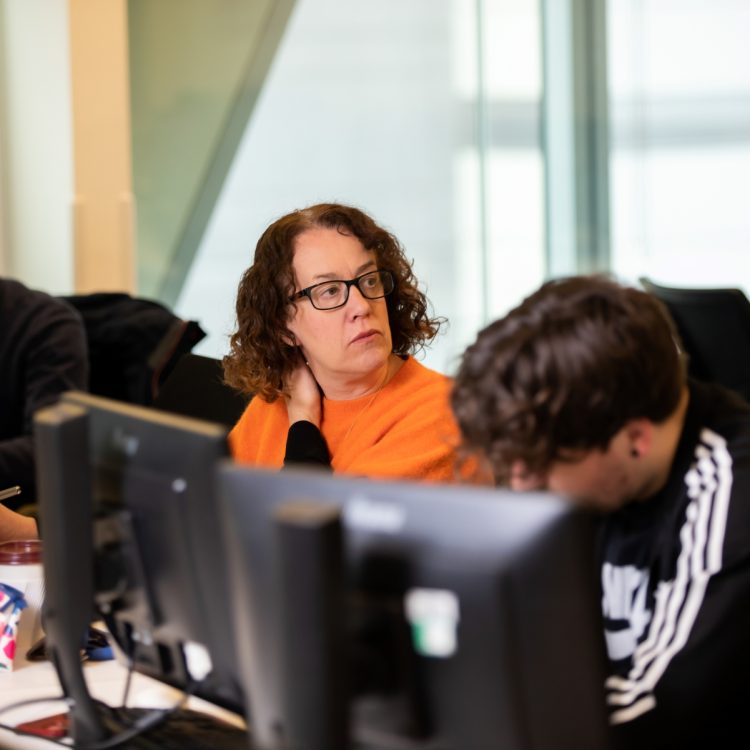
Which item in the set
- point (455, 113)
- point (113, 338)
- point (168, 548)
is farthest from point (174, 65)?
point (168, 548)

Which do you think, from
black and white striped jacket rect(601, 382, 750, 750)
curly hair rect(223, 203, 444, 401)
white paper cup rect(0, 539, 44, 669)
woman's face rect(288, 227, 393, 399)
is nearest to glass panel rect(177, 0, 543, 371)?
curly hair rect(223, 203, 444, 401)

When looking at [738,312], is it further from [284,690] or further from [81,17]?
[284,690]

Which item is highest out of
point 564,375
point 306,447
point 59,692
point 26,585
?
point 564,375

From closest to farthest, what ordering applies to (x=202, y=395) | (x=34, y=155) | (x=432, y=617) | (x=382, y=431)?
(x=432, y=617)
(x=382, y=431)
(x=202, y=395)
(x=34, y=155)

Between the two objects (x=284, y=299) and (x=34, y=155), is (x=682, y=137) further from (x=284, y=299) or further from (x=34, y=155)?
(x=284, y=299)

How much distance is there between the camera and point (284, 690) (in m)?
1.06

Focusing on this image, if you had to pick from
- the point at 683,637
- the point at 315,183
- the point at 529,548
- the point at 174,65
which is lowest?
the point at 683,637

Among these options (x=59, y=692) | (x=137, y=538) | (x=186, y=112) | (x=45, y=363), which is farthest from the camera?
(x=186, y=112)

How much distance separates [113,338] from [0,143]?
1155mm

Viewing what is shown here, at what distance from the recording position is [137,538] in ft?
4.52

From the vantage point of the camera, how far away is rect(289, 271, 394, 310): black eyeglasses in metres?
2.25

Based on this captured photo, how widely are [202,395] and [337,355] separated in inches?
19.6

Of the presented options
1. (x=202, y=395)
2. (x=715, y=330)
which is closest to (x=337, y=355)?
(x=202, y=395)

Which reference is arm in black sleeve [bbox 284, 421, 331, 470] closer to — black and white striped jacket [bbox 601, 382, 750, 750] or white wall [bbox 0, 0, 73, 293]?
black and white striped jacket [bbox 601, 382, 750, 750]
